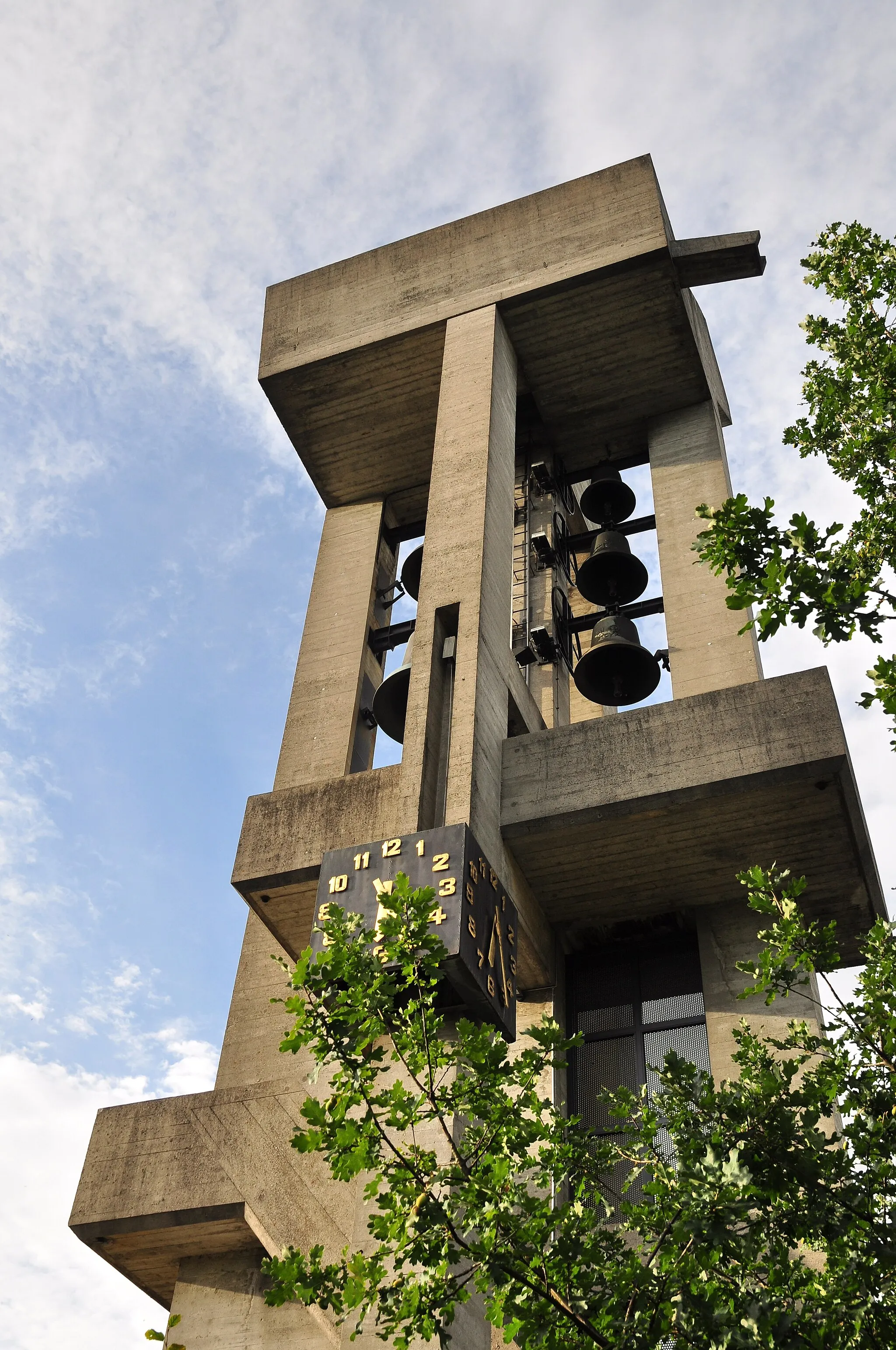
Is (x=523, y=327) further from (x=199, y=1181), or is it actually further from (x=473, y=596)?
(x=199, y=1181)

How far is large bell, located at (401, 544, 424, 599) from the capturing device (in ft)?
64.6

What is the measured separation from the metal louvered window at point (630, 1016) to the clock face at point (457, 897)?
236cm

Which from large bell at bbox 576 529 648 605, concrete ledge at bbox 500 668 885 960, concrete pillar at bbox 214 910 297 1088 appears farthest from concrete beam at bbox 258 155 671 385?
concrete pillar at bbox 214 910 297 1088

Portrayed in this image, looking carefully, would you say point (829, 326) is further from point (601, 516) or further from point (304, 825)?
point (601, 516)

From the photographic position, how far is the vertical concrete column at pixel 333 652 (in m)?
16.6

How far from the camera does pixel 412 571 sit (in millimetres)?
19734

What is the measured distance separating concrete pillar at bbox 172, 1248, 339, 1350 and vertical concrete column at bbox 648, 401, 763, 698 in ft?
25.3

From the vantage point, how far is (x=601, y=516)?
19.3 m

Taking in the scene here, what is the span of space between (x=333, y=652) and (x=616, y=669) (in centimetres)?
409

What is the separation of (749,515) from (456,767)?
202 inches

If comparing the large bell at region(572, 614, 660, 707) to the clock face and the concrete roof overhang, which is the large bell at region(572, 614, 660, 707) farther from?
the clock face

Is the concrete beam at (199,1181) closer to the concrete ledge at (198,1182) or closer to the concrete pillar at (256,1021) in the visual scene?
the concrete ledge at (198,1182)

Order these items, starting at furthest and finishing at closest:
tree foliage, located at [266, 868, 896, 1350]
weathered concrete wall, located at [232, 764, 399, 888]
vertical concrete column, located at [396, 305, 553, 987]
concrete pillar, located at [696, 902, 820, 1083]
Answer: weathered concrete wall, located at [232, 764, 399, 888]
vertical concrete column, located at [396, 305, 553, 987]
concrete pillar, located at [696, 902, 820, 1083]
tree foliage, located at [266, 868, 896, 1350]

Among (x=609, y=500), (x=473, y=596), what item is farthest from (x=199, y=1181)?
(x=609, y=500)
